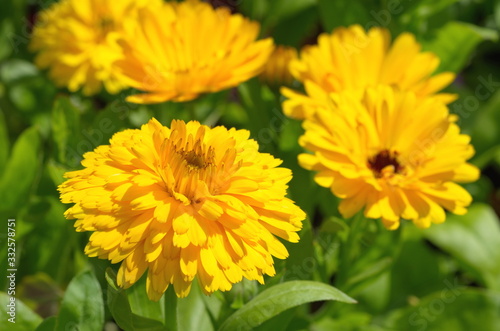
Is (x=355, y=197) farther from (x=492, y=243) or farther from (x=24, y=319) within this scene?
(x=492, y=243)

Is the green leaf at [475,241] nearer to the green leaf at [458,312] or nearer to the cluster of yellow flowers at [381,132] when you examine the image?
the green leaf at [458,312]

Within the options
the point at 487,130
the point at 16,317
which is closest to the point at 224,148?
the point at 16,317

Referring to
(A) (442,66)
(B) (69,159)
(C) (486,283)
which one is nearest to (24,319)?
(B) (69,159)

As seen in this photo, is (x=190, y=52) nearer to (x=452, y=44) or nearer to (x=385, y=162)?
(x=385, y=162)

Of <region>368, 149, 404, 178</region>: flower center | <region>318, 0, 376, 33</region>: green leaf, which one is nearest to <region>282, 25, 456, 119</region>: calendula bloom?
<region>368, 149, 404, 178</region>: flower center

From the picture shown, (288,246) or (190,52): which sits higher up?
(190,52)

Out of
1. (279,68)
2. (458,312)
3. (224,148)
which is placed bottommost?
(458,312)

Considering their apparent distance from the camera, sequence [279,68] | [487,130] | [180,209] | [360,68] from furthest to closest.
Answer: [487,130] → [279,68] → [360,68] → [180,209]
